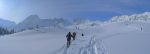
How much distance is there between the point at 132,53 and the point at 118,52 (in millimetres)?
1117

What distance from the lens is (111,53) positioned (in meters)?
21.3

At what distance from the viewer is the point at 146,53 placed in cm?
2125

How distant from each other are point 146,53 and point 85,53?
187 inches

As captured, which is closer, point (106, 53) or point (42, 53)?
point (106, 53)

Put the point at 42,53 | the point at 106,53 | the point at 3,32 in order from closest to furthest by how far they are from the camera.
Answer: the point at 106,53, the point at 42,53, the point at 3,32

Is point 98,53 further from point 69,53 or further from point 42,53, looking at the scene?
Answer: point 42,53

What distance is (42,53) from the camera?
80.9 ft

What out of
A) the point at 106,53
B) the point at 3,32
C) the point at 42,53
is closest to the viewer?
the point at 106,53

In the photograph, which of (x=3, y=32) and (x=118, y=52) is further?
(x=3, y=32)

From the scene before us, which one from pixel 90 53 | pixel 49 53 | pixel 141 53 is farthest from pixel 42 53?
pixel 141 53

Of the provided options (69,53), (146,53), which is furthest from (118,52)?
(69,53)

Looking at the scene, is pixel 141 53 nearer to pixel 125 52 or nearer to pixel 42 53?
pixel 125 52

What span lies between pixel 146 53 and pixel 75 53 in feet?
18.3

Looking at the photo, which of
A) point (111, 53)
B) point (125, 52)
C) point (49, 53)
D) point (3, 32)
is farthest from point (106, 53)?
point (3, 32)
